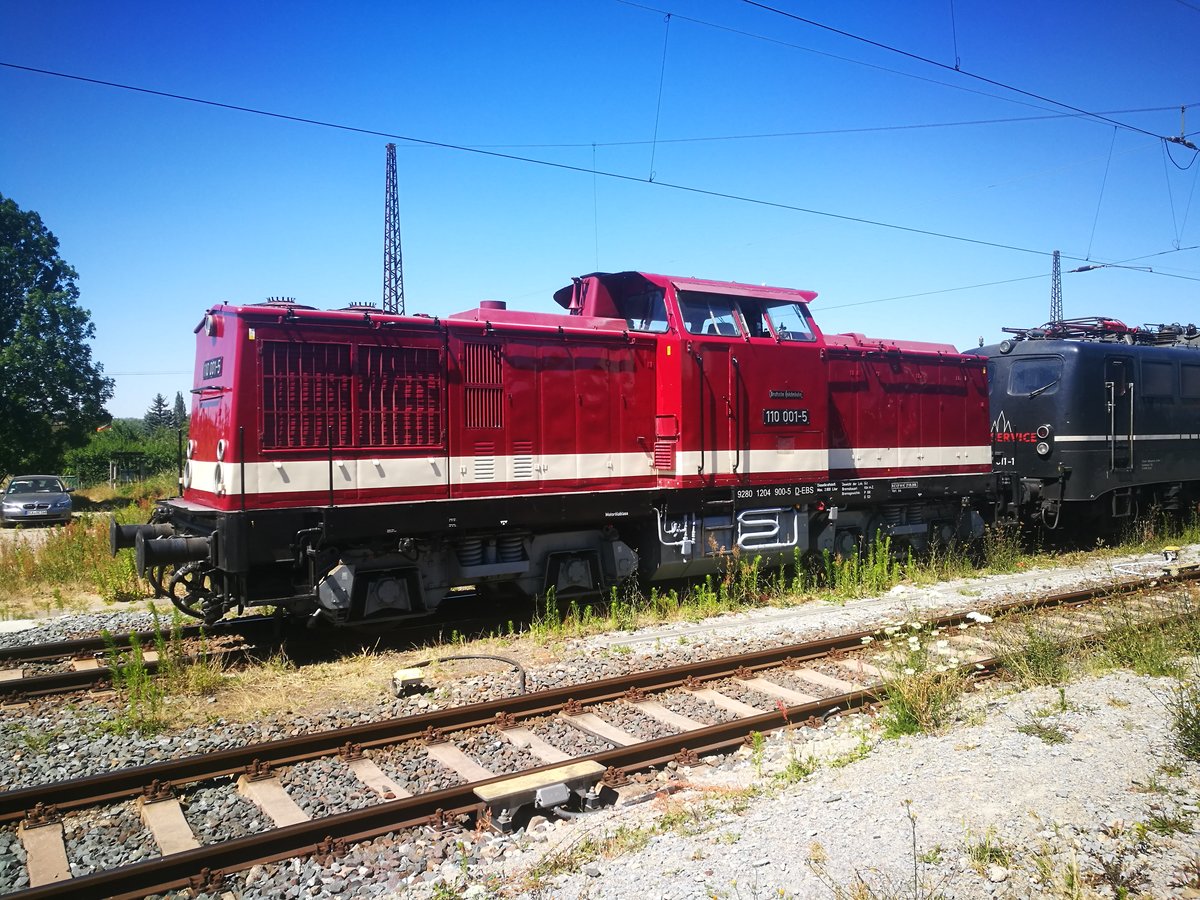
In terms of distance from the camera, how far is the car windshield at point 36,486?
24.6m

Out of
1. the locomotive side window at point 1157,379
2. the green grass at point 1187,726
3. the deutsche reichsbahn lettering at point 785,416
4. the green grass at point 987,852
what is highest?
the locomotive side window at point 1157,379

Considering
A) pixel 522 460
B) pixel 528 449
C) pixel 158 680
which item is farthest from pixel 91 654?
pixel 528 449

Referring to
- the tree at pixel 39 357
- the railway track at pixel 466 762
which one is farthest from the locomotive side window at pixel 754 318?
the tree at pixel 39 357

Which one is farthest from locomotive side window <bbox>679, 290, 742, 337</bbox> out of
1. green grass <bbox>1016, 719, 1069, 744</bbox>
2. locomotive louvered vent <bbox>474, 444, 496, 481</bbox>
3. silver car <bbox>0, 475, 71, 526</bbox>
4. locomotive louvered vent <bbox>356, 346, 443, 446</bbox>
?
silver car <bbox>0, 475, 71, 526</bbox>

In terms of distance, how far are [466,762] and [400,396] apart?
3.96 metres

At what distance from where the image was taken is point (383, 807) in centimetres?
470

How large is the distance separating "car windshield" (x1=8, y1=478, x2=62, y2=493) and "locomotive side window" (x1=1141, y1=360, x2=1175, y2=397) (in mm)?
28550

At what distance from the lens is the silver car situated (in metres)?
23.5

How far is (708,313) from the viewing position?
10.2m

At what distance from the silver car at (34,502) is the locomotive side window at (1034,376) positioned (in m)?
24.8

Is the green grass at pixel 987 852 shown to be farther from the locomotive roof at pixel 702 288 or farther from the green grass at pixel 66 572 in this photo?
the green grass at pixel 66 572

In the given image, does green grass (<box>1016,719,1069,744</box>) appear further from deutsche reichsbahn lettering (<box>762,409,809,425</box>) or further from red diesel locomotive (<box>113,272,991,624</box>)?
deutsche reichsbahn lettering (<box>762,409,809,425</box>)

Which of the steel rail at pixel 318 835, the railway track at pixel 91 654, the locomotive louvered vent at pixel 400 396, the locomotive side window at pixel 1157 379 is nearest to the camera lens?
the steel rail at pixel 318 835

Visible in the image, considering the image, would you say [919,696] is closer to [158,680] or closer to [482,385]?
[482,385]
